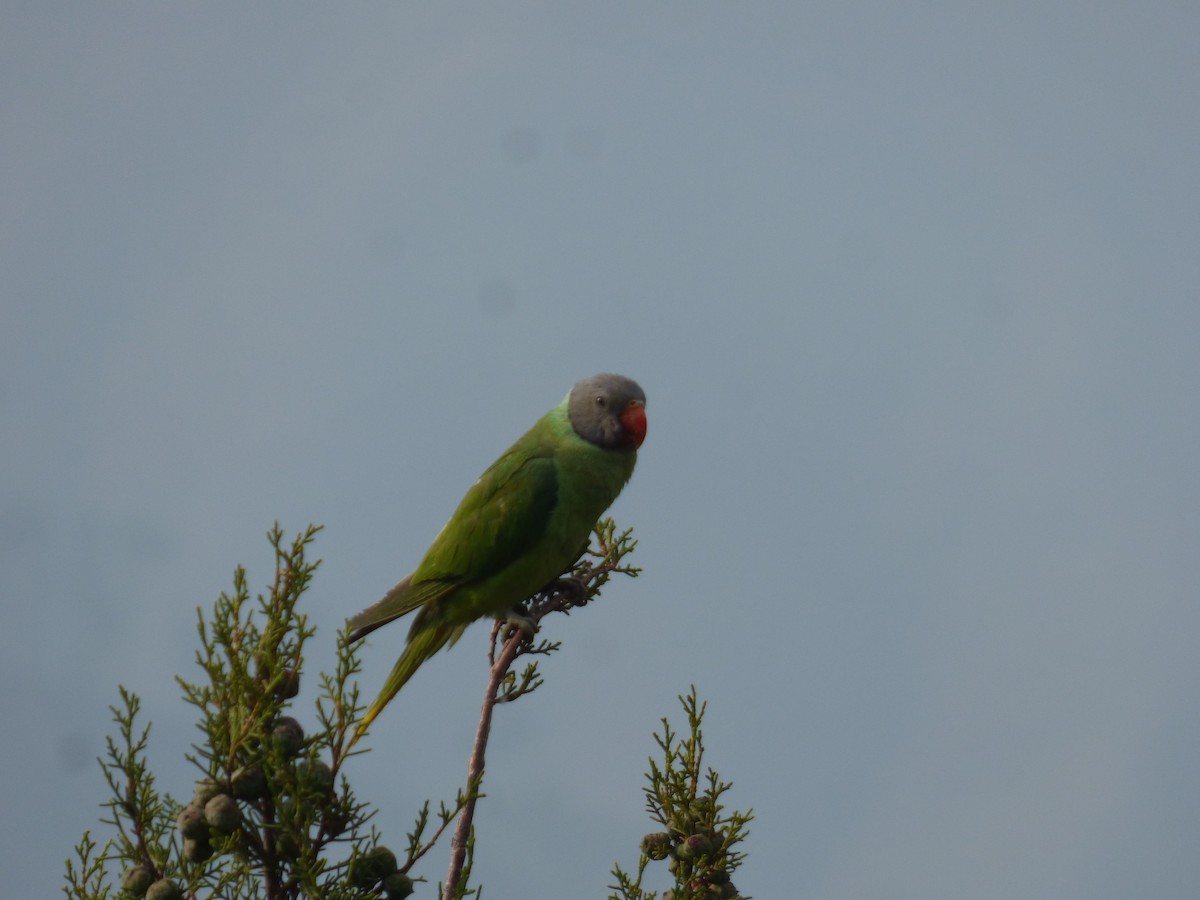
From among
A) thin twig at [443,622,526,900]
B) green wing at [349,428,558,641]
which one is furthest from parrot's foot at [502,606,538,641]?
green wing at [349,428,558,641]

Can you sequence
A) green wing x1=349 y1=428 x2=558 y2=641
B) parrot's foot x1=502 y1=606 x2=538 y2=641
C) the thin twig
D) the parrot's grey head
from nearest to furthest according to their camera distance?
1. the thin twig
2. parrot's foot x1=502 y1=606 x2=538 y2=641
3. green wing x1=349 y1=428 x2=558 y2=641
4. the parrot's grey head

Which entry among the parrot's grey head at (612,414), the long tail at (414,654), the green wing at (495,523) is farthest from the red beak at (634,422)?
the long tail at (414,654)

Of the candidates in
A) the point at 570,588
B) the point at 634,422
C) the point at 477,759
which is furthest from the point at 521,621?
the point at 634,422

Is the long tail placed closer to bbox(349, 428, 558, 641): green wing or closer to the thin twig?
bbox(349, 428, 558, 641): green wing

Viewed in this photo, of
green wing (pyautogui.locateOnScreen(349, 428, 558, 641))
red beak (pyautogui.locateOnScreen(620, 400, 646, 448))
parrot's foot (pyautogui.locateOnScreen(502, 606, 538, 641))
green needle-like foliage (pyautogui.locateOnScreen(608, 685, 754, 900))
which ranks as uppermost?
red beak (pyautogui.locateOnScreen(620, 400, 646, 448))

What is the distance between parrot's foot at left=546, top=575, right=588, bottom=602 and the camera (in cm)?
516

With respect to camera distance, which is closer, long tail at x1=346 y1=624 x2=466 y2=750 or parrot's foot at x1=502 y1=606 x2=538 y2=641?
parrot's foot at x1=502 y1=606 x2=538 y2=641

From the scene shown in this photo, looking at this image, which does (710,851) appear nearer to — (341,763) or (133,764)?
A: (341,763)

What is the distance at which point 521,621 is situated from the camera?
4.74 metres

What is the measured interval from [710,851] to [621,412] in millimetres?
2423

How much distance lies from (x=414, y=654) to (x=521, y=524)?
2.67 ft

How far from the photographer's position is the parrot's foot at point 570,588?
516 centimetres

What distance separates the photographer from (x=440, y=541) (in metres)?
5.26

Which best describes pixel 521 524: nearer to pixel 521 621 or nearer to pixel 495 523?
pixel 495 523
